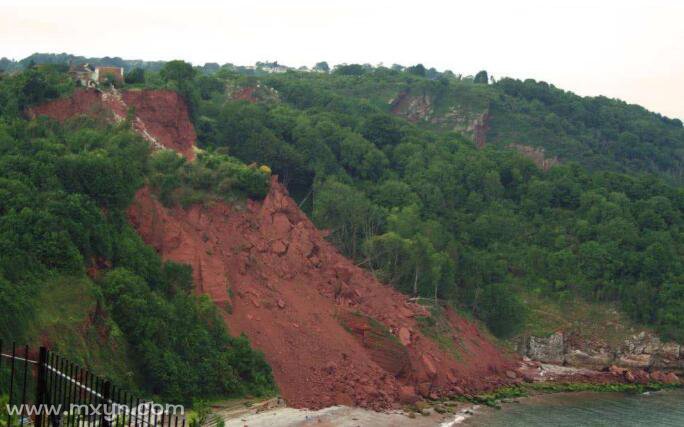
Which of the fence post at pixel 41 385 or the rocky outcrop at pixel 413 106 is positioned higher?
the rocky outcrop at pixel 413 106

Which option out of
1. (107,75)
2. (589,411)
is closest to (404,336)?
(589,411)

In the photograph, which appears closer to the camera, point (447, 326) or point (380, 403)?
point (380, 403)

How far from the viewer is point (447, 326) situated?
44.5m

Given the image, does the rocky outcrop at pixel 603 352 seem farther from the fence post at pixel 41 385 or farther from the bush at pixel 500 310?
the fence post at pixel 41 385

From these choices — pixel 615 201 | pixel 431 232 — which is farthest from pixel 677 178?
pixel 431 232

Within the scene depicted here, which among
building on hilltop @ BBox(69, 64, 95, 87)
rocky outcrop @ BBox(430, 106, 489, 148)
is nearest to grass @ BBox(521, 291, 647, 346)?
building on hilltop @ BBox(69, 64, 95, 87)

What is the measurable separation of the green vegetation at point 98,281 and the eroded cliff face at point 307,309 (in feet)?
6.47

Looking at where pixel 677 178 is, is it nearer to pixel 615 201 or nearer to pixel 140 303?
pixel 615 201

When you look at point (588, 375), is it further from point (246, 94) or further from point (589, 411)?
point (246, 94)

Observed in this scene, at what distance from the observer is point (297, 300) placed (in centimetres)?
3831

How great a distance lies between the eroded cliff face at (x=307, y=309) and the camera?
35.1 m

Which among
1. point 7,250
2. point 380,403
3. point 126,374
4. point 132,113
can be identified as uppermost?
point 132,113

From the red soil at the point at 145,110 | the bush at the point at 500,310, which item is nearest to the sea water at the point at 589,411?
the bush at the point at 500,310

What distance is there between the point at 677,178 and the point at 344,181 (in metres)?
43.6
